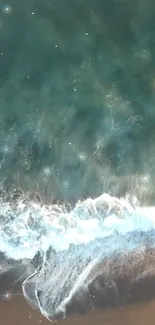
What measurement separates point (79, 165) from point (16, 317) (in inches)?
101

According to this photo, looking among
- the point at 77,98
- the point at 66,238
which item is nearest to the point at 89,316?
the point at 66,238

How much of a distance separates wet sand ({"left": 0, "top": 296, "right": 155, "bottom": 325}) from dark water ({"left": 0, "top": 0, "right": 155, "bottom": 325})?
5.50 ft

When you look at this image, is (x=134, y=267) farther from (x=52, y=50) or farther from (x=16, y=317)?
(x=52, y=50)

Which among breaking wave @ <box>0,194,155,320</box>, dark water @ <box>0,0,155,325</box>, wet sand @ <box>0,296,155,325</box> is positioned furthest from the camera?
dark water @ <box>0,0,155,325</box>

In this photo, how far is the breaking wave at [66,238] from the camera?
6.10 meters

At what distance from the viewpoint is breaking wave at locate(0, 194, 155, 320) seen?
6.10 meters

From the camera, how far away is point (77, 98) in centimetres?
691

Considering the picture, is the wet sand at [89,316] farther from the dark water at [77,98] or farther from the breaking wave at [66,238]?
the dark water at [77,98]

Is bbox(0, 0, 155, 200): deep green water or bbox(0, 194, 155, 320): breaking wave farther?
bbox(0, 0, 155, 200): deep green water

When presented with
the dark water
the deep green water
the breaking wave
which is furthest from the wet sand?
the deep green water

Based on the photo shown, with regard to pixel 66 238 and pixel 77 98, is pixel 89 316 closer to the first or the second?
pixel 66 238

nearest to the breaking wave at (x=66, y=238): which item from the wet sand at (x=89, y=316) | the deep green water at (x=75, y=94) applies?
the wet sand at (x=89, y=316)

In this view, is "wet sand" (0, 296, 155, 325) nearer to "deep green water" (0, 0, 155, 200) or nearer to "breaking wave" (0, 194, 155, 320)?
"breaking wave" (0, 194, 155, 320)

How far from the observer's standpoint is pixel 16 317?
5926mm
